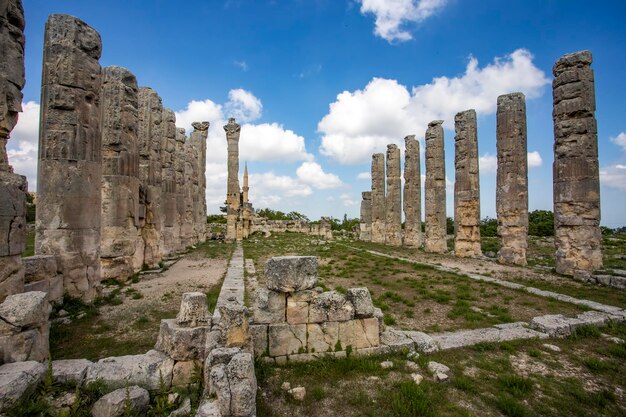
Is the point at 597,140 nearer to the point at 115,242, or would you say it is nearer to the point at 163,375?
the point at 163,375

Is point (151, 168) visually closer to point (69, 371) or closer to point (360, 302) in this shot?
point (69, 371)

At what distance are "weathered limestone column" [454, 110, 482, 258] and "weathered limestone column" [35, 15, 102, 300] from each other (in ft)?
58.9

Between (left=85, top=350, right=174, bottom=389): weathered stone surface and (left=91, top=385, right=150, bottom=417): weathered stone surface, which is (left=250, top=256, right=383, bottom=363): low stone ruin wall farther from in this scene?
(left=91, top=385, right=150, bottom=417): weathered stone surface

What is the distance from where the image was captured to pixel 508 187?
16.6 metres

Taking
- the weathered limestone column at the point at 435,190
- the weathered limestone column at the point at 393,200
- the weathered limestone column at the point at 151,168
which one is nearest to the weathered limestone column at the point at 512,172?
the weathered limestone column at the point at 435,190

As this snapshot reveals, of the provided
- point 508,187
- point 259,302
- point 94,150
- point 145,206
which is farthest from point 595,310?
point 145,206

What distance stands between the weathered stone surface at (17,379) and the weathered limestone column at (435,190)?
2088 cm

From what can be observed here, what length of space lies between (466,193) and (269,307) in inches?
674

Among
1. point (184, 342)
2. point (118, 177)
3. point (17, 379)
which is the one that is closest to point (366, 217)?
point (118, 177)

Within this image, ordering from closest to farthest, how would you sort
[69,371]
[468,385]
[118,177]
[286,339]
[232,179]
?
[69,371] < [468,385] < [286,339] < [118,177] < [232,179]

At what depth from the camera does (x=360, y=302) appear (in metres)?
5.59

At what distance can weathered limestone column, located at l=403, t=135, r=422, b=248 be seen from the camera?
82.5ft

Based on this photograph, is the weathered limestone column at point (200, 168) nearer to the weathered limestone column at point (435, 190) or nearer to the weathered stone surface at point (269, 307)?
the weathered limestone column at point (435, 190)

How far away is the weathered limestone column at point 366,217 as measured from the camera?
110 feet
